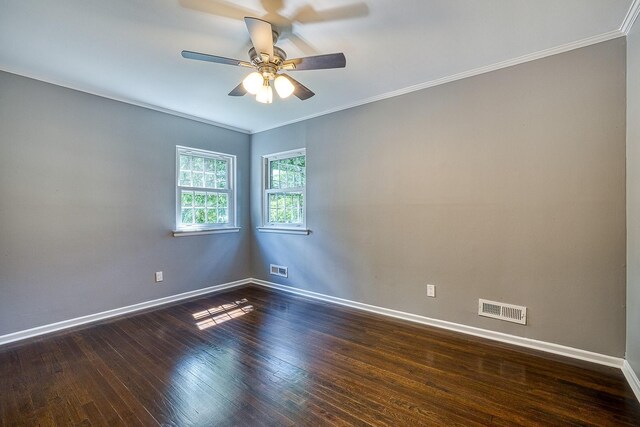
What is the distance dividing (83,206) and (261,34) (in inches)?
105

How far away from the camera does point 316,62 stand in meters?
1.96

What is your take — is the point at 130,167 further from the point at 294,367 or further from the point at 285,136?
the point at 294,367

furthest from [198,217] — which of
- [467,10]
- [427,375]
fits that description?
[467,10]

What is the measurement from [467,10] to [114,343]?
3807 millimetres

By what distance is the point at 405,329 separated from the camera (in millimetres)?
2893

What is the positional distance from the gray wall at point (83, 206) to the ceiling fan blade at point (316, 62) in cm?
240

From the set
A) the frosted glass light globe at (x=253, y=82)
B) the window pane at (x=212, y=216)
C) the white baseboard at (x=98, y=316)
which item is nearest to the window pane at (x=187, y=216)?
the window pane at (x=212, y=216)

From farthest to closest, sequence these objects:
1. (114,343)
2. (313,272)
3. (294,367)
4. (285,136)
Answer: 1. (285,136)
2. (313,272)
3. (114,343)
4. (294,367)

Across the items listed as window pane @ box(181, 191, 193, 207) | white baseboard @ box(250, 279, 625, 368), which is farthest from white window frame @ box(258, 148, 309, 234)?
window pane @ box(181, 191, 193, 207)

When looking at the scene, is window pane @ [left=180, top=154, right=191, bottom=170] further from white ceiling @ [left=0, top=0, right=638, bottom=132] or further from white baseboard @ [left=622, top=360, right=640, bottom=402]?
white baseboard @ [left=622, top=360, right=640, bottom=402]

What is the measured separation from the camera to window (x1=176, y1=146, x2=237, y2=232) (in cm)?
389

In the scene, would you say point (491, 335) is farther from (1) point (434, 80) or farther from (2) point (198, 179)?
(2) point (198, 179)

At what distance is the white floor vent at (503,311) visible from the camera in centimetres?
247

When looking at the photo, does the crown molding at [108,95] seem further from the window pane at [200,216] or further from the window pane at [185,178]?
the window pane at [200,216]
